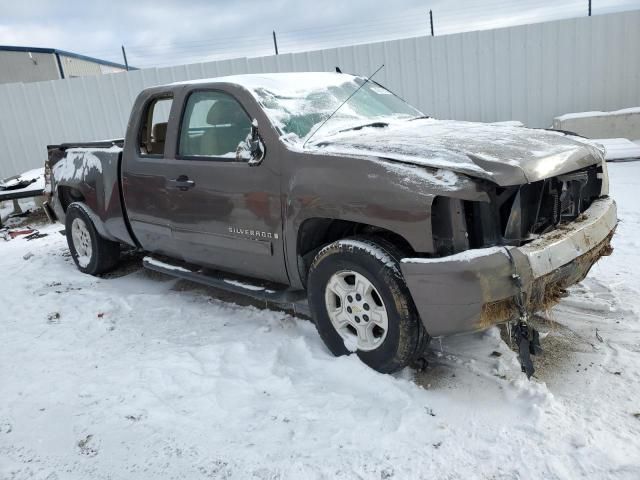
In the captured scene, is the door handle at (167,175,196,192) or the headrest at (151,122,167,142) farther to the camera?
the headrest at (151,122,167,142)

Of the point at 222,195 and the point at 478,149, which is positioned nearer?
the point at 478,149

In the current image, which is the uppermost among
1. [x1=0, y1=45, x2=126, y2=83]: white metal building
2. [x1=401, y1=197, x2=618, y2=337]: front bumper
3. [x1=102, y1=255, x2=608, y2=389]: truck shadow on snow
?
[x1=0, y1=45, x2=126, y2=83]: white metal building

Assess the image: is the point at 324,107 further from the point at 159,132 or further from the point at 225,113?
the point at 159,132

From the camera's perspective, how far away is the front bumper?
2484mm

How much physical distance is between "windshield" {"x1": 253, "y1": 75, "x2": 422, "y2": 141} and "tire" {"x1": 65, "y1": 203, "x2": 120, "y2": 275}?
8.89ft

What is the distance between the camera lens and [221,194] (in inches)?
146

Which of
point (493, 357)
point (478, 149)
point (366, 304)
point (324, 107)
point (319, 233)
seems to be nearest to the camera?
point (478, 149)

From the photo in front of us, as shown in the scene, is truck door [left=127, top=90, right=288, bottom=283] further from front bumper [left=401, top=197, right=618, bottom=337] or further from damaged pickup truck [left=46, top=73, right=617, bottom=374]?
front bumper [left=401, top=197, right=618, bottom=337]

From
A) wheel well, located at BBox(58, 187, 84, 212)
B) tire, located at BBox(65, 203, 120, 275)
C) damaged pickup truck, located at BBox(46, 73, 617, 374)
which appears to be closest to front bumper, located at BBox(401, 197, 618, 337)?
damaged pickup truck, located at BBox(46, 73, 617, 374)

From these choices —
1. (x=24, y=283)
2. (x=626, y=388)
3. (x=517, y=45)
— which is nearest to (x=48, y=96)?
(x=24, y=283)

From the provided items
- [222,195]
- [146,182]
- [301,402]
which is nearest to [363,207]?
[301,402]

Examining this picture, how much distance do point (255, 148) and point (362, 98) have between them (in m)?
1.18

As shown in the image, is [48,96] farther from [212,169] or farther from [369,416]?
[369,416]

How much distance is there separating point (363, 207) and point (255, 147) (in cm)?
96
